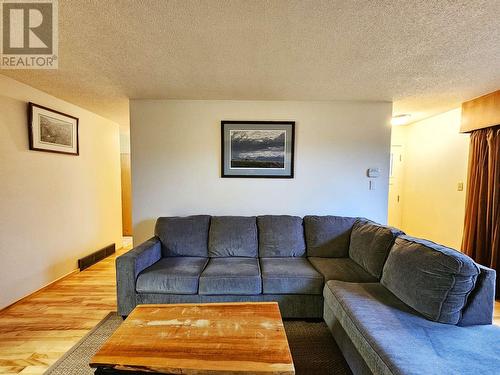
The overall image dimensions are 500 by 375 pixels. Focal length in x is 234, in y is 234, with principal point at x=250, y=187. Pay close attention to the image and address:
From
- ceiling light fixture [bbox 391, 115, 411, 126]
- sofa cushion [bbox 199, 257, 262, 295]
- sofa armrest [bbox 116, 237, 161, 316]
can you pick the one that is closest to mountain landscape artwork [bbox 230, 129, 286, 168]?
sofa cushion [bbox 199, 257, 262, 295]

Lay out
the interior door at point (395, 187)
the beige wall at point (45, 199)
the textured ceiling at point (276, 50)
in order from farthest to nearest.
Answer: the interior door at point (395, 187), the beige wall at point (45, 199), the textured ceiling at point (276, 50)

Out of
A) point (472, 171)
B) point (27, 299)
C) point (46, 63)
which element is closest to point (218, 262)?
point (27, 299)

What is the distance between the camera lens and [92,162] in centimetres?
358

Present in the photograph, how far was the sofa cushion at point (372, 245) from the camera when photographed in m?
2.00

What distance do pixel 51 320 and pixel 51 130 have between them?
2114 mm

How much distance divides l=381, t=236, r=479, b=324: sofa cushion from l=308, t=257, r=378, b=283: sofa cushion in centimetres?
38

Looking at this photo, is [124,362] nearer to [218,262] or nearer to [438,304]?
[218,262]

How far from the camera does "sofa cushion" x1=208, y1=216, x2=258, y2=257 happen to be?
8.45 ft

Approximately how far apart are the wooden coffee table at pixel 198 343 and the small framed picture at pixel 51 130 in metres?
2.42

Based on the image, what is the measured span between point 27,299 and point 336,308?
3.12m

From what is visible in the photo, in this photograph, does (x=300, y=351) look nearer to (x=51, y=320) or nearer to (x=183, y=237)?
(x=183, y=237)

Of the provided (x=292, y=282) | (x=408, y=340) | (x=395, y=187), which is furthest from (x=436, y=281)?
(x=395, y=187)
